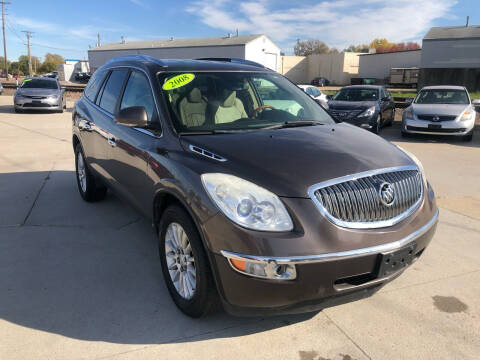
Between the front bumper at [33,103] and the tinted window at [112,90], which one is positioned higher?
the tinted window at [112,90]

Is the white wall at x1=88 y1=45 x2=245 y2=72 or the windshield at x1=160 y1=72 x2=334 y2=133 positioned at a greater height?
the white wall at x1=88 y1=45 x2=245 y2=72

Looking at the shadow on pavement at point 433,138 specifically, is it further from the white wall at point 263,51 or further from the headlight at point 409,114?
the white wall at point 263,51

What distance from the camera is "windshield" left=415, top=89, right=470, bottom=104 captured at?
1195 centimetres

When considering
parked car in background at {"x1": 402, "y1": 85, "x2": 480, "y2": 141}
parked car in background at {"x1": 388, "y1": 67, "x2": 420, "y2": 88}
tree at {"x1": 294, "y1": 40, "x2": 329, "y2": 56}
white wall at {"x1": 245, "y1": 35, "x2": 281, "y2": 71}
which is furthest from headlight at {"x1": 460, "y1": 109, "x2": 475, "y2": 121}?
tree at {"x1": 294, "y1": 40, "x2": 329, "y2": 56}

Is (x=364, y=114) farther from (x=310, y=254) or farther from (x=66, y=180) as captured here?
(x=310, y=254)

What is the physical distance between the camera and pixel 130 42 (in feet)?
236

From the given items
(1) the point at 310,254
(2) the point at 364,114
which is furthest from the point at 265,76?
(2) the point at 364,114

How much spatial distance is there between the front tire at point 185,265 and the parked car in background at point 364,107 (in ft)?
30.2

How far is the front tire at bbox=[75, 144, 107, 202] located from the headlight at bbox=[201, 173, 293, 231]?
3.21 meters

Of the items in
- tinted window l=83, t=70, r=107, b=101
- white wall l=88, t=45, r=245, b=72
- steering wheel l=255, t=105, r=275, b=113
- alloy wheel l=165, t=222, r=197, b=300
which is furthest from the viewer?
white wall l=88, t=45, r=245, b=72

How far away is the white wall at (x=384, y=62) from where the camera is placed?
5659 centimetres

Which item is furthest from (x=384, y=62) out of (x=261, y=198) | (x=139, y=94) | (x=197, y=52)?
(x=261, y=198)

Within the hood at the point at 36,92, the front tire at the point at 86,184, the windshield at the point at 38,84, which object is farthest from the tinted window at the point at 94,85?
the windshield at the point at 38,84

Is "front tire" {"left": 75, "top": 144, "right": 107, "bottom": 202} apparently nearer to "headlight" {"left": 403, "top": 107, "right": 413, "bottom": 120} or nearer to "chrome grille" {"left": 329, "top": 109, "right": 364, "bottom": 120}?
"chrome grille" {"left": 329, "top": 109, "right": 364, "bottom": 120}
